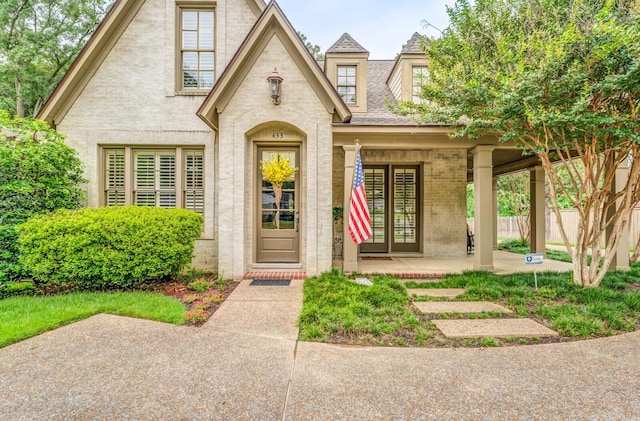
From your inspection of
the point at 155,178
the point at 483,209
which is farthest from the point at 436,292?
the point at 155,178

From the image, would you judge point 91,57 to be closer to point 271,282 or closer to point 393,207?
point 271,282

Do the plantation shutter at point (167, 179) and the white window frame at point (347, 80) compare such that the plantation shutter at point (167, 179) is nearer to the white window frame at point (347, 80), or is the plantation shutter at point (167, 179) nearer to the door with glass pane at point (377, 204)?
the white window frame at point (347, 80)

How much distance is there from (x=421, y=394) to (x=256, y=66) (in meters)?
6.11

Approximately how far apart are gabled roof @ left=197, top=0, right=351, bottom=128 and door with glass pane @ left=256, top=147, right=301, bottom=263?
1259 mm

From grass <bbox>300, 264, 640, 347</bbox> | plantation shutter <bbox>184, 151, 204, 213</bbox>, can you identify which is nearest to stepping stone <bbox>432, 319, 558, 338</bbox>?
grass <bbox>300, 264, 640, 347</bbox>

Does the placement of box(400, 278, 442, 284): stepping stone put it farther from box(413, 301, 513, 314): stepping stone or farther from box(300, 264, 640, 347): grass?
box(413, 301, 513, 314): stepping stone

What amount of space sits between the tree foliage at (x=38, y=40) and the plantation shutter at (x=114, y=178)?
33.5 ft

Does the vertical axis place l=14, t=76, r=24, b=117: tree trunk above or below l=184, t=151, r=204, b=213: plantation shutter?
above

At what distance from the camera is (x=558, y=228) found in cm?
999

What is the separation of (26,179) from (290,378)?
6085mm

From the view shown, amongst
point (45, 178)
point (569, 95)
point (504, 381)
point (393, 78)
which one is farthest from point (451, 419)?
point (393, 78)

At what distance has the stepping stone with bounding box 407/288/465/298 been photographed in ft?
17.2

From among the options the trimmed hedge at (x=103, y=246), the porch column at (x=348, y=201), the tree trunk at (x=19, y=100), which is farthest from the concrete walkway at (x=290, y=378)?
the tree trunk at (x=19, y=100)

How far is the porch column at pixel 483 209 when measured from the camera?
6.69 meters
